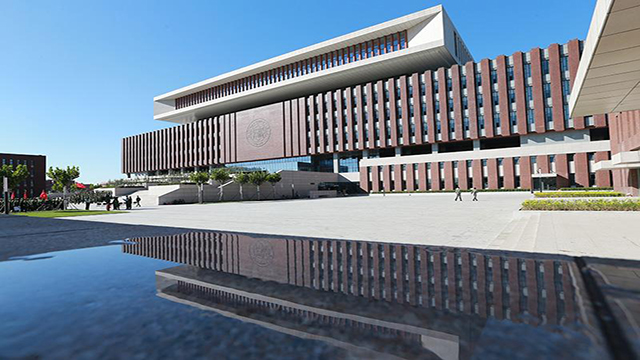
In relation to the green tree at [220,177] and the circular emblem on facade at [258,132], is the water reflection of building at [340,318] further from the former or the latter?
the circular emblem on facade at [258,132]

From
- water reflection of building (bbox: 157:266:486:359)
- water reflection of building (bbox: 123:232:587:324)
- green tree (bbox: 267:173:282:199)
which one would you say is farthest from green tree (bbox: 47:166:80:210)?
water reflection of building (bbox: 157:266:486:359)

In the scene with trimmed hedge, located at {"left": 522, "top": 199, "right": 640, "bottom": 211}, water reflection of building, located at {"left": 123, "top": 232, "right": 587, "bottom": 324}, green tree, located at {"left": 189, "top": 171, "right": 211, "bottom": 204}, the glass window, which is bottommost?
water reflection of building, located at {"left": 123, "top": 232, "right": 587, "bottom": 324}

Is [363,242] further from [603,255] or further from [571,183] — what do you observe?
[571,183]

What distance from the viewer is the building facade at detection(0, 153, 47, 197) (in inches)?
3187

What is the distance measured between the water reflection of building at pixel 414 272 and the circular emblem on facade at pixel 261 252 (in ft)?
0.07

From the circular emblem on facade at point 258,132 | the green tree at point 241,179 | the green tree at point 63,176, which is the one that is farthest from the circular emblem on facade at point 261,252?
the circular emblem on facade at point 258,132

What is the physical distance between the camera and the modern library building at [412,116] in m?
46.9

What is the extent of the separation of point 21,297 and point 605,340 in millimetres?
7477

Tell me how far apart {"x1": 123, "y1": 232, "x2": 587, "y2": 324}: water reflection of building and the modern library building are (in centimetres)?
3528

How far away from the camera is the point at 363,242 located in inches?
348

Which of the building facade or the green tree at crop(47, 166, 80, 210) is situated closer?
the green tree at crop(47, 166, 80, 210)

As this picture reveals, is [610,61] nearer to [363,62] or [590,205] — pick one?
[590,205]

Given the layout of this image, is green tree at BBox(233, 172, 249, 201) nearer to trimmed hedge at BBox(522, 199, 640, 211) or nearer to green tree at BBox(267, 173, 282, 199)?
green tree at BBox(267, 173, 282, 199)

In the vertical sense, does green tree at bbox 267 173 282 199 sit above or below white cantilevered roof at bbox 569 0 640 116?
below
